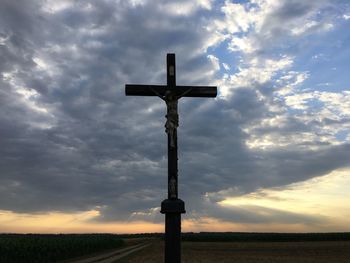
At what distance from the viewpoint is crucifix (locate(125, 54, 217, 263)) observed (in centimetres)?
895

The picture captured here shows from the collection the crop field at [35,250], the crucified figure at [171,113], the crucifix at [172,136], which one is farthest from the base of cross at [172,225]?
the crop field at [35,250]

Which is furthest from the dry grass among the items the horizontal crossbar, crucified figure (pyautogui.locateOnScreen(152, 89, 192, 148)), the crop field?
crucified figure (pyautogui.locateOnScreen(152, 89, 192, 148))

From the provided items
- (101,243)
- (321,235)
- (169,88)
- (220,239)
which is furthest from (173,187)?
(321,235)

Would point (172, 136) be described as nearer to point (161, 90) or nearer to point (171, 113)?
point (171, 113)

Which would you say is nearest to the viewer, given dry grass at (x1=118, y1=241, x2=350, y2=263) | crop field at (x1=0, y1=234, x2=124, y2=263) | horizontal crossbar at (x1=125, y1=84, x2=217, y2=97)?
horizontal crossbar at (x1=125, y1=84, x2=217, y2=97)

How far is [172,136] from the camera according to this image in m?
9.55

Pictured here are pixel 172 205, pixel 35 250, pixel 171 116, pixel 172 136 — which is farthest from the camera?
pixel 35 250

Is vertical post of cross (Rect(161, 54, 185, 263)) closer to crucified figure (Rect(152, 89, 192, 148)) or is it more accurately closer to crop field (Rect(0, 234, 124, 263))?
crucified figure (Rect(152, 89, 192, 148))

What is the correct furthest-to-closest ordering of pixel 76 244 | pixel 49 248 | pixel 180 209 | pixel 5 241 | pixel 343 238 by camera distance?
pixel 343 238, pixel 76 244, pixel 49 248, pixel 5 241, pixel 180 209

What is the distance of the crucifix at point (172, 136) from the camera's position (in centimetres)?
895

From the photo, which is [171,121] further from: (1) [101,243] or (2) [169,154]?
(1) [101,243]

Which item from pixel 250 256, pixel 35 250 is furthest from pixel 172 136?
pixel 250 256

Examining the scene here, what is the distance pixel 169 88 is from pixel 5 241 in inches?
1020

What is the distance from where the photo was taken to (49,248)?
117 ft
